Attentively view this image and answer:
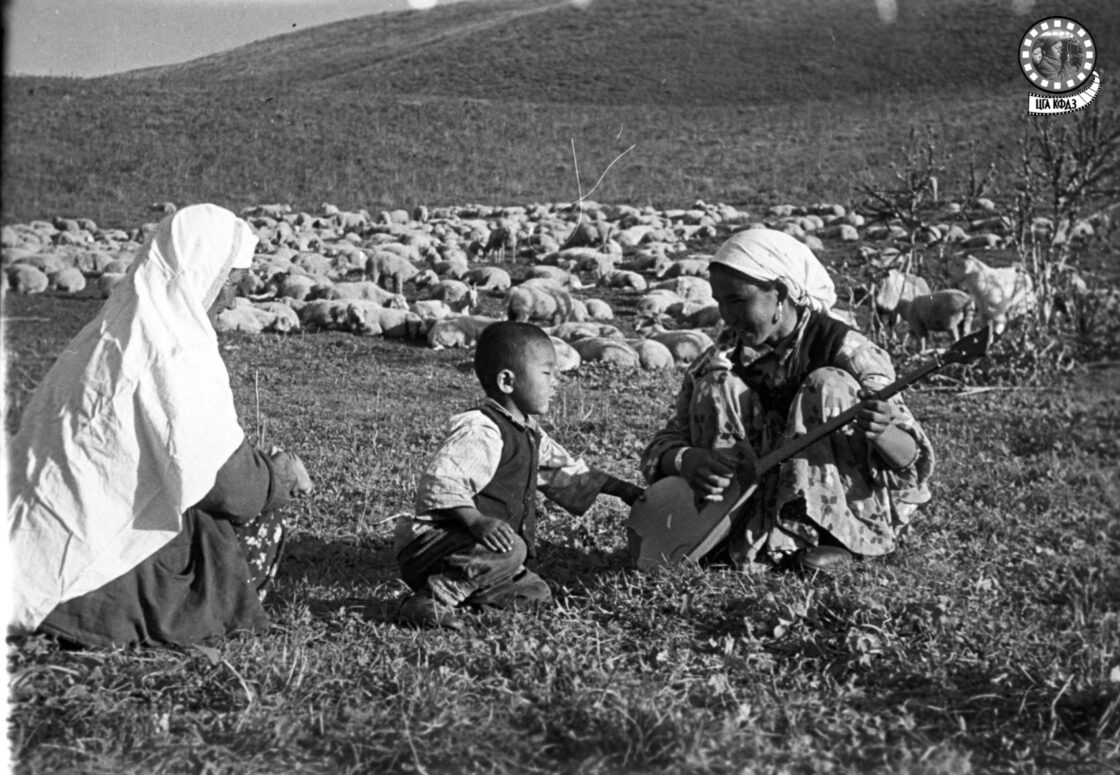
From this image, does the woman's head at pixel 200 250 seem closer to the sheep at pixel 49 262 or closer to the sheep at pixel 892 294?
the sheep at pixel 892 294

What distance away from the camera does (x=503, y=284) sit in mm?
13305

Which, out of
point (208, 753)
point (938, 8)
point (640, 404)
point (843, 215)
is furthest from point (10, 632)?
point (843, 215)

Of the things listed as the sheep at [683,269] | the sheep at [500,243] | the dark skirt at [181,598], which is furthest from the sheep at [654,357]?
the sheep at [500,243]

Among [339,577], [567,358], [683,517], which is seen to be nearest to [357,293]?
[567,358]

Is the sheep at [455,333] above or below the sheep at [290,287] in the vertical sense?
below

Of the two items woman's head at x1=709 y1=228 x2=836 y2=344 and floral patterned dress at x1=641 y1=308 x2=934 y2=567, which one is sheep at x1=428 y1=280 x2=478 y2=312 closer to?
floral patterned dress at x1=641 y1=308 x2=934 y2=567

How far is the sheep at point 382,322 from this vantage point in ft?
34.7

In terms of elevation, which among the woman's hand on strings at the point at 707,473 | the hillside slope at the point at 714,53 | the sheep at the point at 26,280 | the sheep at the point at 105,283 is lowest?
the woman's hand on strings at the point at 707,473

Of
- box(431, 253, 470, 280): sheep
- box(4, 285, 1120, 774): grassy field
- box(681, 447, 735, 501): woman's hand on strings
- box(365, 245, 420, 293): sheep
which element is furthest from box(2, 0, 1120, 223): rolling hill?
box(681, 447, 735, 501): woman's hand on strings

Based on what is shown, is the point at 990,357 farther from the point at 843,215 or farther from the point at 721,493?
the point at 843,215

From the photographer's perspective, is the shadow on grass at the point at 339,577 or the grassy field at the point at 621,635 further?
the shadow on grass at the point at 339,577

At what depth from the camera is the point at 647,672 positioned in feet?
10.4

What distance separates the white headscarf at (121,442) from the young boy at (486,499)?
692 mm

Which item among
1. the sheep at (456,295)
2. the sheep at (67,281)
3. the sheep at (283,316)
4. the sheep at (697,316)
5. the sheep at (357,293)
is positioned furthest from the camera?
the sheep at (456,295)
